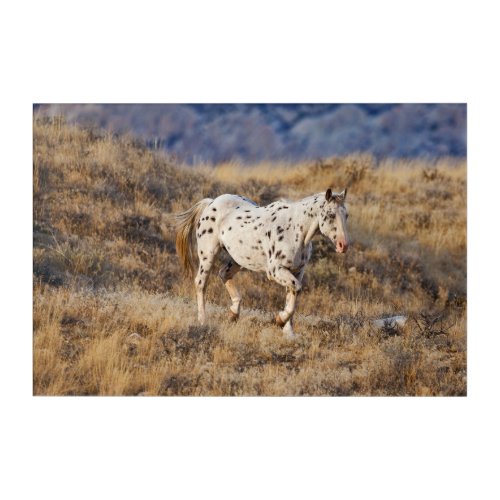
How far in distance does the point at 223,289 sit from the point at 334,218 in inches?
121

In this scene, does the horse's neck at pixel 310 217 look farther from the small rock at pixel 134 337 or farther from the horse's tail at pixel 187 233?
the small rock at pixel 134 337

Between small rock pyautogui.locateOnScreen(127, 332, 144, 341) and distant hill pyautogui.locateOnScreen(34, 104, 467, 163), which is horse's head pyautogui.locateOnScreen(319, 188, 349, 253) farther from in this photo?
distant hill pyautogui.locateOnScreen(34, 104, 467, 163)

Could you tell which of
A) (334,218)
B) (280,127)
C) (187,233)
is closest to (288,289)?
(334,218)

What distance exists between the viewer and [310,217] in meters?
9.40

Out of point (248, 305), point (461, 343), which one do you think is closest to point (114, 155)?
point (248, 305)

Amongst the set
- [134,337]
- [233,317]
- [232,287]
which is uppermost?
[232,287]

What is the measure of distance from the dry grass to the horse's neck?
1.27 m

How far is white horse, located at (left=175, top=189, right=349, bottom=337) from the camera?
9227mm

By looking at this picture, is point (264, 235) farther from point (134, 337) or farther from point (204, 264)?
point (134, 337)

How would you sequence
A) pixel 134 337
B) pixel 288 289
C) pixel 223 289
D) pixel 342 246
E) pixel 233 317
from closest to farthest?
pixel 342 246
pixel 288 289
pixel 134 337
pixel 233 317
pixel 223 289

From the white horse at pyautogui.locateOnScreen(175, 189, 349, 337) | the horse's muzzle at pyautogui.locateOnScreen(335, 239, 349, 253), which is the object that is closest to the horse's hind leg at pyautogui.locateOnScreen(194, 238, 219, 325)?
the white horse at pyautogui.locateOnScreen(175, 189, 349, 337)

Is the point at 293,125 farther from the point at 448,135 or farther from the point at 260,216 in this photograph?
the point at 260,216

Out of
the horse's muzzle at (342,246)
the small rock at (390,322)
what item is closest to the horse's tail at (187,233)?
the horse's muzzle at (342,246)

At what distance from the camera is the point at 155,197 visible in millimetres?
14203
